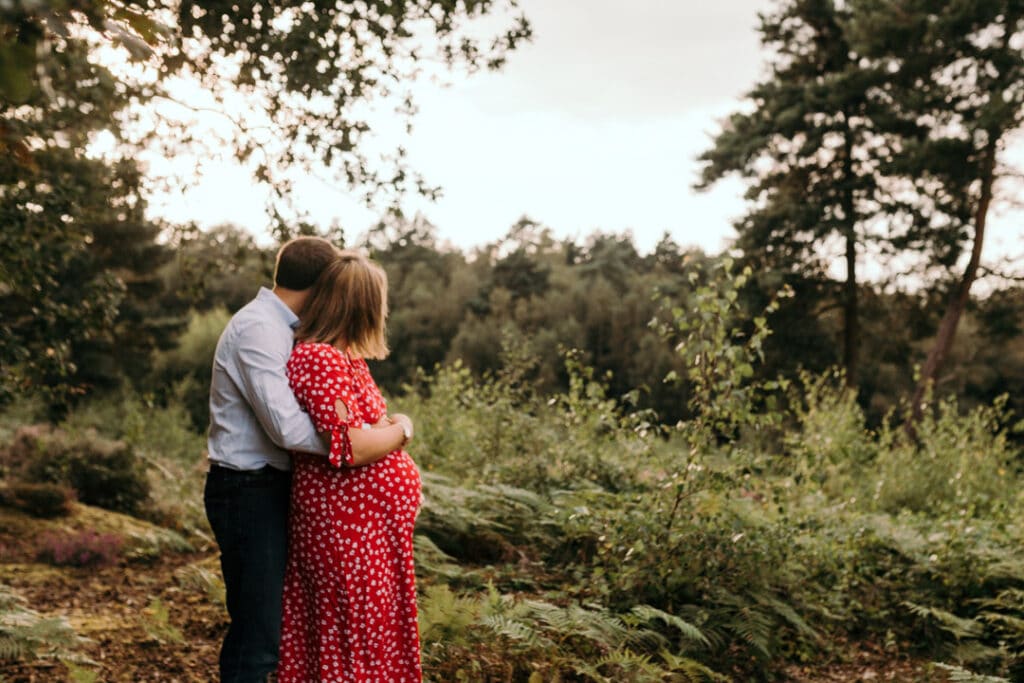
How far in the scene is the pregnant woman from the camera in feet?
10.4

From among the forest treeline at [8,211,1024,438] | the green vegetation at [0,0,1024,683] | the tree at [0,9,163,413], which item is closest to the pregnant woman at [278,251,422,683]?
the green vegetation at [0,0,1024,683]

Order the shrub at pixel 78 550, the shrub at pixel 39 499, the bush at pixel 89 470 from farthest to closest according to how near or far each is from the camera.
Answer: the bush at pixel 89 470
the shrub at pixel 39 499
the shrub at pixel 78 550

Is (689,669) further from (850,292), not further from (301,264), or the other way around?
(850,292)

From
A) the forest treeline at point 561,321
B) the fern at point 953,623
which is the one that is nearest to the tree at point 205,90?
the fern at point 953,623

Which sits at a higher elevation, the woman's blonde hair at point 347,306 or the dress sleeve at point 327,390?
the woman's blonde hair at point 347,306

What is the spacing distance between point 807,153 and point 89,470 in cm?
1891

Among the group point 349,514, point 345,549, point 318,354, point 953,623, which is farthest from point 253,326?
point 953,623

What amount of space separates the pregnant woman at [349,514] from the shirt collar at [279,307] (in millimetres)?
49

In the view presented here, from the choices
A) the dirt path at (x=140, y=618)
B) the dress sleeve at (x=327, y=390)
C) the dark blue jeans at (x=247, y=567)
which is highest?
the dress sleeve at (x=327, y=390)

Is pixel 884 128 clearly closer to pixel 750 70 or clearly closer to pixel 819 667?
pixel 750 70

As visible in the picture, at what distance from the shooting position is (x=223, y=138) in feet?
17.0

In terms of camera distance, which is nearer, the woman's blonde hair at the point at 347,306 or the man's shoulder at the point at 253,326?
the man's shoulder at the point at 253,326

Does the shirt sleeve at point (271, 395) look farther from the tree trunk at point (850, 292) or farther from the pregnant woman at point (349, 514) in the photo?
the tree trunk at point (850, 292)

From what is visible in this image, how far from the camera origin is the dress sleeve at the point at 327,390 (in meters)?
3.07
